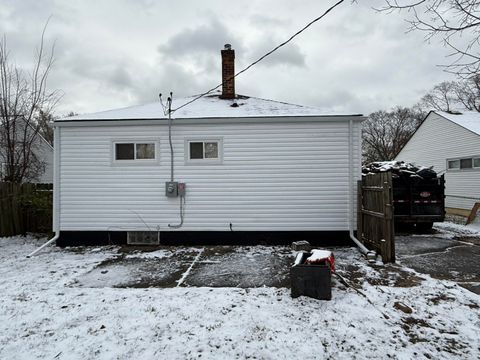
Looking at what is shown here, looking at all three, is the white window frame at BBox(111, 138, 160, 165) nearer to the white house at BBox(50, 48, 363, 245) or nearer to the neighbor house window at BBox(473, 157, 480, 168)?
the white house at BBox(50, 48, 363, 245)

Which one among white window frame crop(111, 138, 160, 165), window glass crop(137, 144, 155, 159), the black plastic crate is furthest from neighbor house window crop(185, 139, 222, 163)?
the black plastic crate

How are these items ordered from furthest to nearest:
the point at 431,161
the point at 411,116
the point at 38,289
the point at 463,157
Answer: the point at 411,116, the point at 431,161, the point at 463,157, the point at 38,289

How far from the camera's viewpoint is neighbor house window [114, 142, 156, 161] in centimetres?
725

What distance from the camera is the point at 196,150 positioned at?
7.22m

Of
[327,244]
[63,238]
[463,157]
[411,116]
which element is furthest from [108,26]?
[411,116]

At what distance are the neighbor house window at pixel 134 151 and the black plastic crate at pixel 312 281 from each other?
16.1 ft

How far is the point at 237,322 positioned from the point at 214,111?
557 centimetres

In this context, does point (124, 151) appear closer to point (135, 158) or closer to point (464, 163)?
point (135, 158)

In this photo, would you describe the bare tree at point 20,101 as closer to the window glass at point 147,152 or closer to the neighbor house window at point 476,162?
the window glass at point 147,152

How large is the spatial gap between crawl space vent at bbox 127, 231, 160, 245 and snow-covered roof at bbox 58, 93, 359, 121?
2955 mm

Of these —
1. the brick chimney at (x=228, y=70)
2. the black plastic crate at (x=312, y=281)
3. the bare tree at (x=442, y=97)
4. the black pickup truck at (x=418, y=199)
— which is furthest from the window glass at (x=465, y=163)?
the bare tree at (x=442, y=97)

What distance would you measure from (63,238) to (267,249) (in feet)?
17.3

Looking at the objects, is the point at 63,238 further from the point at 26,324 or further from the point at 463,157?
the point at 463,157

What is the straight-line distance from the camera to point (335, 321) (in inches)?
130
